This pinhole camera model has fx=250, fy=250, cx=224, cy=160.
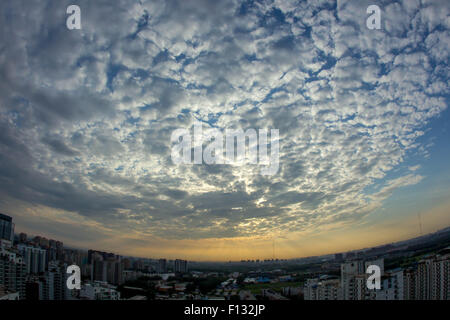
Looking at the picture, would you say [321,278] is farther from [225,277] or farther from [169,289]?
[169,289]

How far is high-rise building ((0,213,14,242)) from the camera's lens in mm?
8812

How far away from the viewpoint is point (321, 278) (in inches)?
327

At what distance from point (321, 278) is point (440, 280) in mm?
3138

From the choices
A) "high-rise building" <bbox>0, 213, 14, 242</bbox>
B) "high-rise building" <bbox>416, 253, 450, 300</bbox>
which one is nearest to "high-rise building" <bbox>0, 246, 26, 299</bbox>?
"high-rise building" <bbox>0, 213, 14, 242</bbox>

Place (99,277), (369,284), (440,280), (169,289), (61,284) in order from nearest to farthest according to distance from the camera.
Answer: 1. (440,280)
2. (369,284)
3. (169,289)
4. (99,277)
5. (61,284)

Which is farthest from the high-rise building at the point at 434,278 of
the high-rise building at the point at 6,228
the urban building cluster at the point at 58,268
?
the high-rise building at the point at 6,228

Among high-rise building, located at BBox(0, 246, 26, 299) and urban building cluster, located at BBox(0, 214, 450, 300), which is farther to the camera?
high-rise building, located at BBox(0, 246, 26, 299)

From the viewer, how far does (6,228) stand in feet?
30.6

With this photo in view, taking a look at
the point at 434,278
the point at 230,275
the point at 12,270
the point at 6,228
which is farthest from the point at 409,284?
the point at 6,228

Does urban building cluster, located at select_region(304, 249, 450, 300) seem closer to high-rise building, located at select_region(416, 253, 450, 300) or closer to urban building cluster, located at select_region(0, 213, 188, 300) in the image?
high-rise building, located at select_region(416, 253, 450, 300)

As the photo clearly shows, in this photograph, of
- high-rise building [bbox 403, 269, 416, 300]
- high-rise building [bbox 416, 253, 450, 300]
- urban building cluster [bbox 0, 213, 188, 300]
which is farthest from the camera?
urban building cluster [bbox 0, 213, 188, 300]

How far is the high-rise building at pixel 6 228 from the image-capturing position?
881 centimetres

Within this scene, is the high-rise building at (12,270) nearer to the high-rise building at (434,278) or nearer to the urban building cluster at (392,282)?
the urban building cluster at (392,282)
